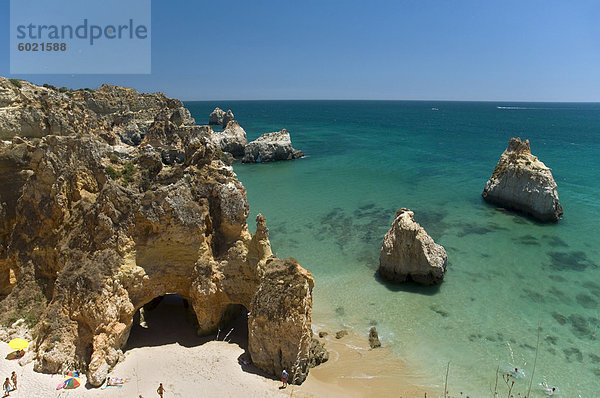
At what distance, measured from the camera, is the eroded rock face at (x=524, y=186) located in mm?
33719

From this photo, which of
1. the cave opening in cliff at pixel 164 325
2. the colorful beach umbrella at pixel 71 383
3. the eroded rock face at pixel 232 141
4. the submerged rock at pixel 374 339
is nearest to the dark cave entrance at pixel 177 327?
the cave opening in cliff at pixel 164 325

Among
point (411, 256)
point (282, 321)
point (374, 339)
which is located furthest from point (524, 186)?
point (282, 321)

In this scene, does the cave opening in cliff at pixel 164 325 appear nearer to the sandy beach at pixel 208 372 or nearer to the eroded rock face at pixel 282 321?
the sandy beach at pixel 208 372

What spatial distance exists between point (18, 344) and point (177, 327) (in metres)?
5.74

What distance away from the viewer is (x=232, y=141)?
65.9 meters

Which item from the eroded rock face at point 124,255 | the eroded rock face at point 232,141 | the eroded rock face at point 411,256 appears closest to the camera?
the eroded rock face at point 124,255

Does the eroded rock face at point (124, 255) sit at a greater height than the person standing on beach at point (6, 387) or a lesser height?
greater

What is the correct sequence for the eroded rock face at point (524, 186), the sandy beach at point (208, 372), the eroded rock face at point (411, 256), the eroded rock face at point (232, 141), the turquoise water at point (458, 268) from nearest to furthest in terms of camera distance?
the sandy beach at point (208, 372), the turquoise water at point (458, 268), the eroded rock face at point (411, 256), the eroded rock face at point (524, 186), the eroded rock face at point (232, 141)

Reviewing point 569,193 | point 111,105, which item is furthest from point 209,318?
point 111,105

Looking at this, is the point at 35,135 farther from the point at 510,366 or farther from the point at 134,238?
the point at 510,366

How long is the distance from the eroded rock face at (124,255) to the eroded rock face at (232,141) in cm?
4815

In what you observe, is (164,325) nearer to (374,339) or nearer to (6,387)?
(6,387)

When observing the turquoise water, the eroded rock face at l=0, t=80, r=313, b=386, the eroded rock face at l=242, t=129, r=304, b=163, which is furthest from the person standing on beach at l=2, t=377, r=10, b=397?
the eroded rock face at l=242, t=129, r=304, b=163

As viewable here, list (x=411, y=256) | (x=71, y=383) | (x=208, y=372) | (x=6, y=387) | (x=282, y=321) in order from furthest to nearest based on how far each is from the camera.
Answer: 1. (x=411, y=256)
2. (x=208, y=372)
3. (x=282, y=321)
4. (x=71, y=383)
5. (x=6, y=387)
